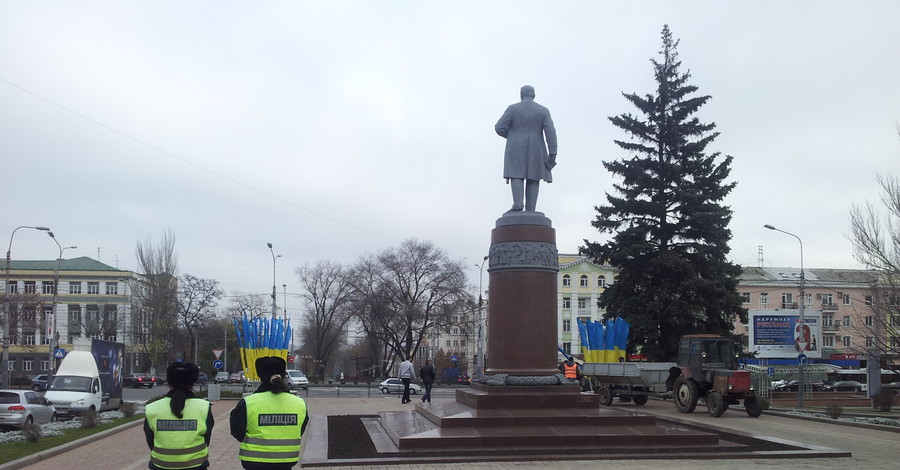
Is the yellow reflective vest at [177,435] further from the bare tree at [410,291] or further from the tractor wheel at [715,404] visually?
the bare tree at [410,291]

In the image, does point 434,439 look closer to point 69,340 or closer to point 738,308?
point 738,308

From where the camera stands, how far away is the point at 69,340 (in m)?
77.3

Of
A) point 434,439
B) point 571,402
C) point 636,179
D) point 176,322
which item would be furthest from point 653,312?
point 176,322

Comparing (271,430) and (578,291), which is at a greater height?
(578,291)

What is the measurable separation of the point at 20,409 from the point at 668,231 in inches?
976

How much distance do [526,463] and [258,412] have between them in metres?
6.46

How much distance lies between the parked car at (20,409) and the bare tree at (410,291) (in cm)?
3878

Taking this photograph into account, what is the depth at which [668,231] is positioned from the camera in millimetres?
33625

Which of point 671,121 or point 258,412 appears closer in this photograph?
point 258,412

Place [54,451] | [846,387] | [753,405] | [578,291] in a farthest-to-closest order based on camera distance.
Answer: [578,291] < [846,387] < [753,405] < [54,451]

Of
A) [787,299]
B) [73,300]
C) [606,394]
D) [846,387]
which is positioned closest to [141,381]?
[73,300]

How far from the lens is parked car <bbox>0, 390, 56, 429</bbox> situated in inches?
715

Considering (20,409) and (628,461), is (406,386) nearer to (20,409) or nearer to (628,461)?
(20,409)

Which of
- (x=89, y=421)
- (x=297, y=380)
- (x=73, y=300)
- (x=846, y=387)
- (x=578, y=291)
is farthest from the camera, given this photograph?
(x=73, y=300)
